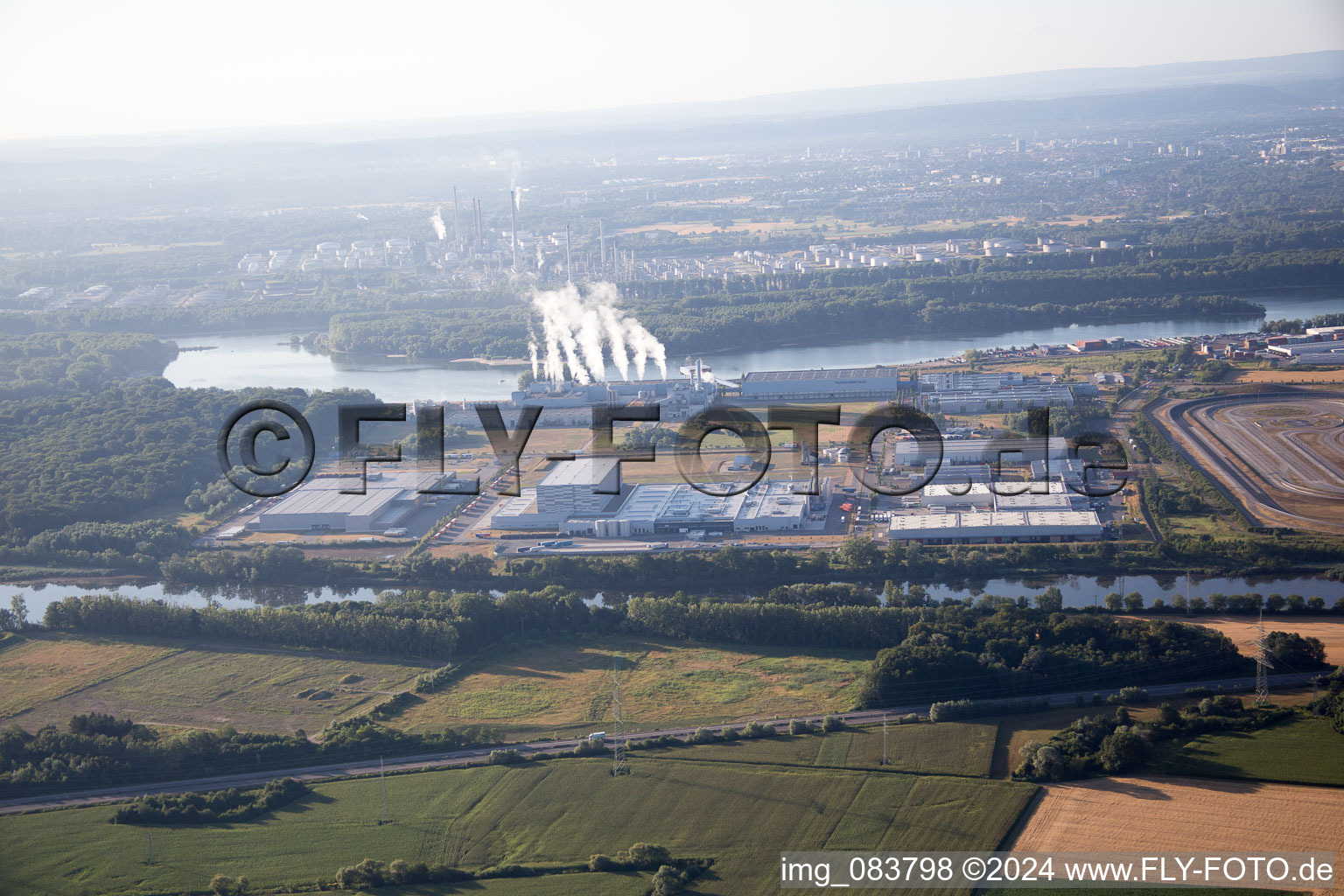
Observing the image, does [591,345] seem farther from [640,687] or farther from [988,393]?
[640,687]

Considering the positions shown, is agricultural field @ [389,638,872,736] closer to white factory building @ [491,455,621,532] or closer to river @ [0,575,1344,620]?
river @ [0,575,1344,620]

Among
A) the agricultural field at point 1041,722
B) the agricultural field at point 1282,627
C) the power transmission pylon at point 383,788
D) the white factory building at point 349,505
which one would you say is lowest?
the power transmission pylon at point 383,788

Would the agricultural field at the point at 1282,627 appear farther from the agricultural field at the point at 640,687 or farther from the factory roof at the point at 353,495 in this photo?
the factory roof at the point at 353,495

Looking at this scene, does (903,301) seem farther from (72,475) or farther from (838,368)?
(72,475)

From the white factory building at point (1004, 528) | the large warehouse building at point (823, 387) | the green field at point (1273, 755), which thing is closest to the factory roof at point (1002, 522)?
the white factory building at point (1004, 528)

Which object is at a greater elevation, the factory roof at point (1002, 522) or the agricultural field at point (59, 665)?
the factory roof at point (1002, 522)

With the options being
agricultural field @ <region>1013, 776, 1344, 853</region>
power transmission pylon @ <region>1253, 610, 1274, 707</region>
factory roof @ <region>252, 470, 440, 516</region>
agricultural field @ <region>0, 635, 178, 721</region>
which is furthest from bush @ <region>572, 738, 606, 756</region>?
factory roof @ <region>252, 470, 440, 516</region>

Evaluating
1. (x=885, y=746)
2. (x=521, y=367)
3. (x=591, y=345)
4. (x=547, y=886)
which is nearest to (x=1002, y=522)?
(x=885, y=746)
